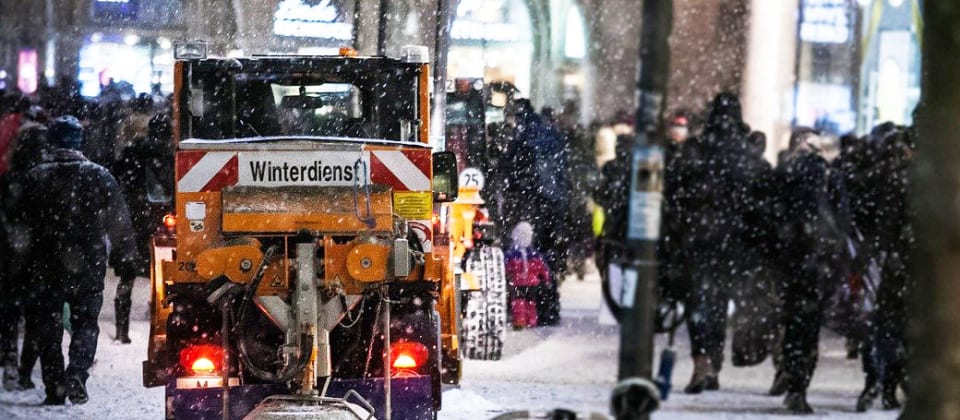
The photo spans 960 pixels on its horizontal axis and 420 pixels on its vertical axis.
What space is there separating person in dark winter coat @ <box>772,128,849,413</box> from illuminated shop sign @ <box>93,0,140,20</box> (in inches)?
612

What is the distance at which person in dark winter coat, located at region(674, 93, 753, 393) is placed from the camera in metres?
11.3

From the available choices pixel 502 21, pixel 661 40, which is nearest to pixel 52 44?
pixel 502 21

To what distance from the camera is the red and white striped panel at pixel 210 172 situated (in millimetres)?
7734

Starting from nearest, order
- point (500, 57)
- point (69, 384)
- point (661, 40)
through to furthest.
A: point (661, 40), point (69, 384), point (500, 57)

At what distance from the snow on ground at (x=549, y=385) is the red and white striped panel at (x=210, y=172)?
2537mm

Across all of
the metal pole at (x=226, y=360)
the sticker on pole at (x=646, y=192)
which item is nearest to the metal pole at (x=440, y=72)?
the metal pole at (x=226, y=360)

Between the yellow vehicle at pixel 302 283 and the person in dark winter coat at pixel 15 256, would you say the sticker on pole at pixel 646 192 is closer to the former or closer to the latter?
the yellow vehicle at pixel 302 283

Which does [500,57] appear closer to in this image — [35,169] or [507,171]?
[507,171]

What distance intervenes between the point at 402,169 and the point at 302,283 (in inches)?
36.4

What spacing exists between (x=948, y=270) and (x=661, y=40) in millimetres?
1554

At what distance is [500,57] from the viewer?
30656 mm

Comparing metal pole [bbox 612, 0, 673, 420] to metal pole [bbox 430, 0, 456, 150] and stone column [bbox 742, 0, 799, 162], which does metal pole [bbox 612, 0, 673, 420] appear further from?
stone column [bbox 742, 0, 799, 162]

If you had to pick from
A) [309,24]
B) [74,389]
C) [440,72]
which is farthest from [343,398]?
[309,24]

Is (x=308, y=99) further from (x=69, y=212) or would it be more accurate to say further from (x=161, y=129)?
(x=69, y=212)
